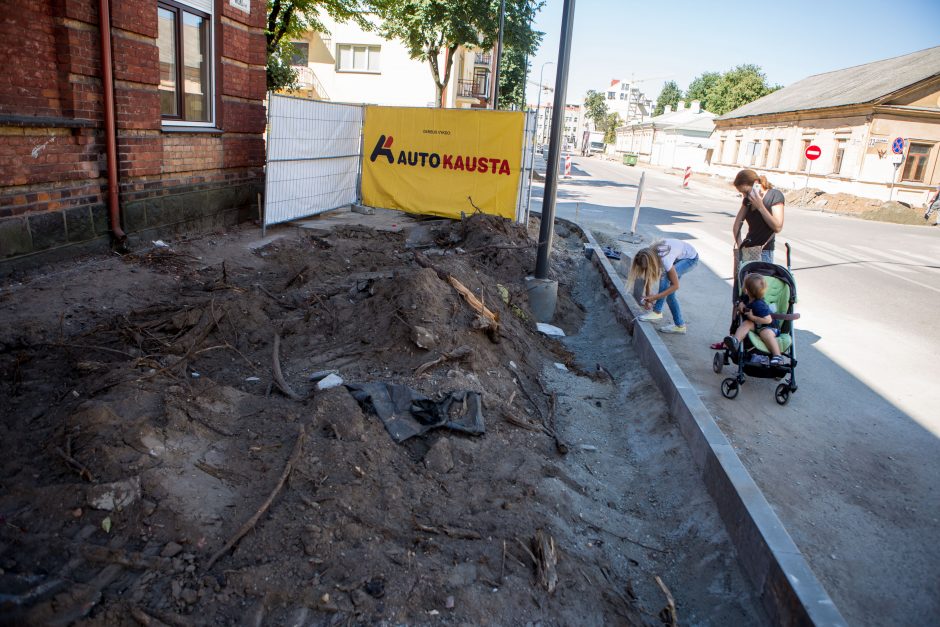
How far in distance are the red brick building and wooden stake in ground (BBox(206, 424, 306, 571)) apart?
4542 mm

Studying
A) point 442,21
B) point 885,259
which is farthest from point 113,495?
point 442,21

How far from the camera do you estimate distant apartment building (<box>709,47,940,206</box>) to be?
2886 centimetres

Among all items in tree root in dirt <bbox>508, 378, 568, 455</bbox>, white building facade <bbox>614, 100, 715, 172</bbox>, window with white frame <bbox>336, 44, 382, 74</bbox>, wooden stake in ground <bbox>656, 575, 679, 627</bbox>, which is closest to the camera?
wooden stake in ground <bbox>656, 575, 679, 627</bbox>

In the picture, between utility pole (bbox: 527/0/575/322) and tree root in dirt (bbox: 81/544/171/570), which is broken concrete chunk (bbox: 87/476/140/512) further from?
utility pole (bbox: 527/0/575/322)

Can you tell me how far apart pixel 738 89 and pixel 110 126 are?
229 feet

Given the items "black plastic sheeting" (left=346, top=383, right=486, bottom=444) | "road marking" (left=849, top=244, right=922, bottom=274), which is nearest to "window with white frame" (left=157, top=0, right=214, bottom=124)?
"black plastic sheeting" (left=346, top=383, right=486, bottom=444)

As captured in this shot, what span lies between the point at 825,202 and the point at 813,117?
7615 millimetres

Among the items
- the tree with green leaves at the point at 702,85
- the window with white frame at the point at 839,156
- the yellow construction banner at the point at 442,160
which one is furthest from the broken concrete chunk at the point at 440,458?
the tree with green leaves at the point at 702,85

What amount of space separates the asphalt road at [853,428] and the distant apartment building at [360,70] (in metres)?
28.7

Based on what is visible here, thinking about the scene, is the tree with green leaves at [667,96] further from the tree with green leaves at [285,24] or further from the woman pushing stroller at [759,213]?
the woman pushing stroller at [759,213]

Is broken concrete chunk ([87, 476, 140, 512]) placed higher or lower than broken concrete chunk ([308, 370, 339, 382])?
higher

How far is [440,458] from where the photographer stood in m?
3.79

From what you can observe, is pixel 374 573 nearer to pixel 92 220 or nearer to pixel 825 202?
pixel 92 220

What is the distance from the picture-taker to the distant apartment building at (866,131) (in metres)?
28.9
